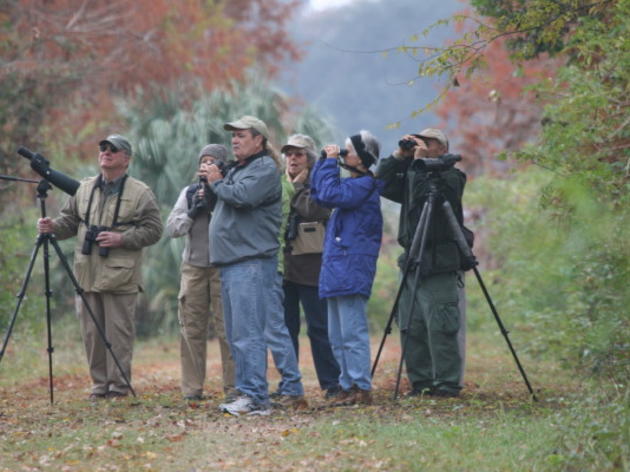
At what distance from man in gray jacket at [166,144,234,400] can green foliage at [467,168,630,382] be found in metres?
2.46

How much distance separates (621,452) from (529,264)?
24.8ft

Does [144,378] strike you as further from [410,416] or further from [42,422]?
[410,416]

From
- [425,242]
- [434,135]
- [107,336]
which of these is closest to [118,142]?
[107,336]

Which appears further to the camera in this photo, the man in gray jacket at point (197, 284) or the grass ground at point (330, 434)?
the man in gray jacket at point (197, 284)

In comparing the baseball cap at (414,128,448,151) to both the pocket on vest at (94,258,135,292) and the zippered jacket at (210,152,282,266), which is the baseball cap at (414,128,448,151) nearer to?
the zippered jacket at (210,152,282,266)

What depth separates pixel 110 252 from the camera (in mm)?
9125

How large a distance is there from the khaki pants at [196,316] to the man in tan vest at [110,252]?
1.71 feet

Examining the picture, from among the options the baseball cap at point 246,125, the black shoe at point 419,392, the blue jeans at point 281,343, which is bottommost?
the black shoe at point 419,392

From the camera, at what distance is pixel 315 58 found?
95500mm

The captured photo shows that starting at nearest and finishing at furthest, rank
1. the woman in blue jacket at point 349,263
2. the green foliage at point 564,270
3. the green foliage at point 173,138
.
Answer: the green foliage at point 564,270, the woman in blue jacket at point 349,263, the green foliage at point 173,138

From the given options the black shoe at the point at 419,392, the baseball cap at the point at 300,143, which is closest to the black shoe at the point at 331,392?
the black shoe at the point at 419,392

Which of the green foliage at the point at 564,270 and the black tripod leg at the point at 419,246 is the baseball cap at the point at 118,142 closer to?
the black tripod leg at the point at 419,246

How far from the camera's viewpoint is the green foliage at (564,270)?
736 centimetres

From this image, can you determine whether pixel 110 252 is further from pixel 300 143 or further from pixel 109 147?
pixel 300 143
